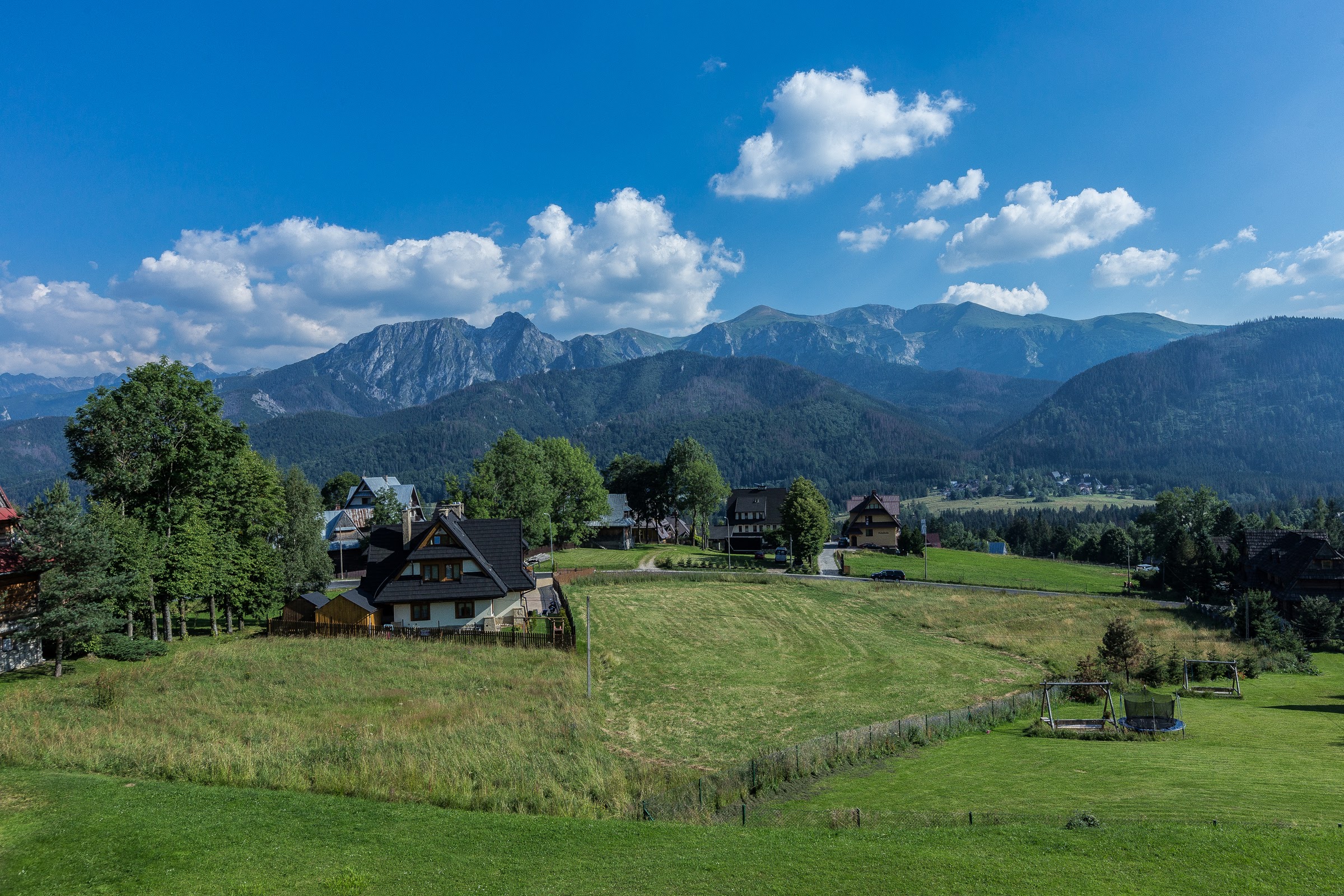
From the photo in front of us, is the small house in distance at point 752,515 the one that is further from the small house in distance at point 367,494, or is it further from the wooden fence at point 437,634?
the wooden fence at point 437,634

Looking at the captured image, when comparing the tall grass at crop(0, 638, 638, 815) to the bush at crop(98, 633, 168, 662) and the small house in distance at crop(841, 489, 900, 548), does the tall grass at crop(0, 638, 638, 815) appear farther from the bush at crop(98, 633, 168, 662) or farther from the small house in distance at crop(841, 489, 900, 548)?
the small house in distance at crop(841, 489, 900, 548)

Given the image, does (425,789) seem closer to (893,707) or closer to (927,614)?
(893,707)

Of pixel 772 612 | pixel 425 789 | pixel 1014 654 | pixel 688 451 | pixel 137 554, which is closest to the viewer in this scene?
pixel 425 789

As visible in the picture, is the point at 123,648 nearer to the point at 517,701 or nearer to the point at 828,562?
the point at 517,701

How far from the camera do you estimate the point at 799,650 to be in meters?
45.9

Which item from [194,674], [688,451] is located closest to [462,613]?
[194,674]

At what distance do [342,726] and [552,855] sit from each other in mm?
14631

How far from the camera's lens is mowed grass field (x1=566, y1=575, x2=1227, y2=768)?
29828 mm

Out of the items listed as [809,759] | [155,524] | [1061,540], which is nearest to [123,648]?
[155,524]

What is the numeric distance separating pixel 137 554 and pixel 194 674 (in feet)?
32.0

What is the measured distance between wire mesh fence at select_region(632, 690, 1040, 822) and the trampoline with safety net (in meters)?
4.34

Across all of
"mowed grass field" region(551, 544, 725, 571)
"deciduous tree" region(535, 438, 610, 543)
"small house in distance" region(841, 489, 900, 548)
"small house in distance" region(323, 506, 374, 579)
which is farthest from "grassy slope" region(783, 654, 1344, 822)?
"small house in distance" region(841, 489, 900, 548)

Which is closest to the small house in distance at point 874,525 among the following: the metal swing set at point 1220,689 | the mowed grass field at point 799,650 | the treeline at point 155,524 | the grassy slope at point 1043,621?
the grassy slope at point 1043,621

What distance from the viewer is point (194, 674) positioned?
1292 inches
